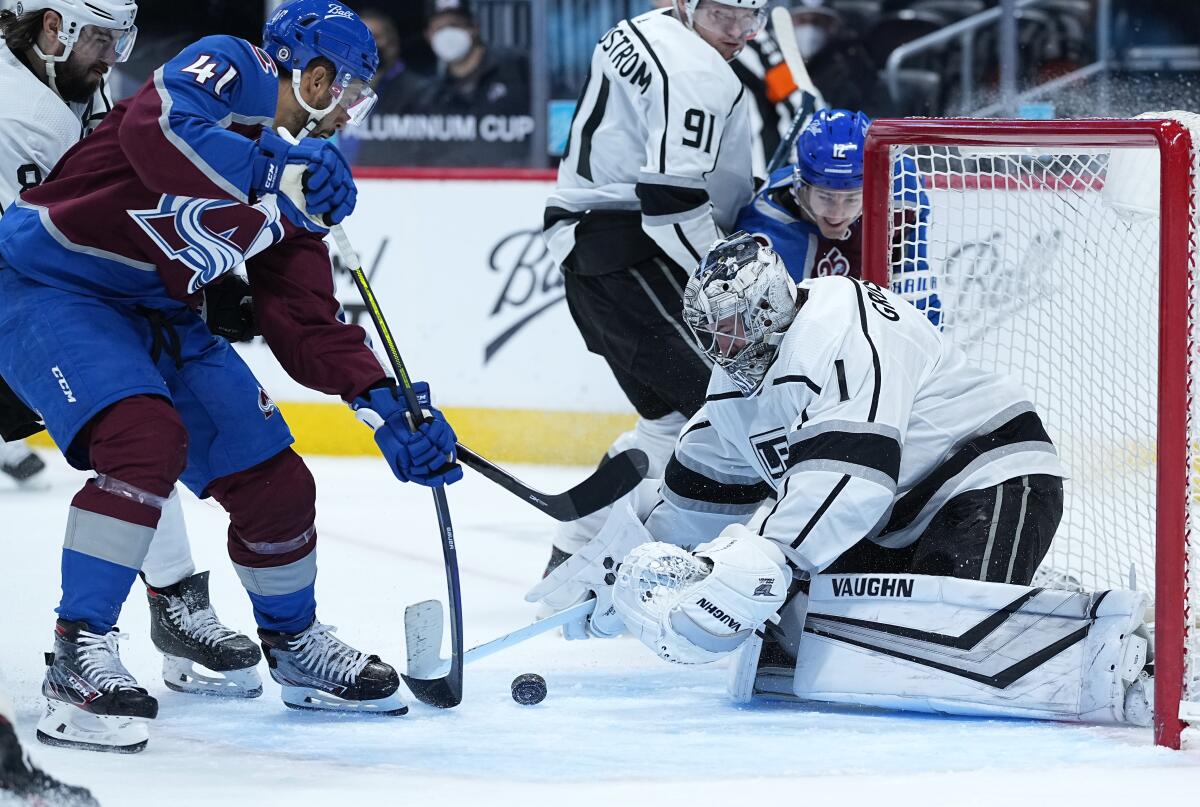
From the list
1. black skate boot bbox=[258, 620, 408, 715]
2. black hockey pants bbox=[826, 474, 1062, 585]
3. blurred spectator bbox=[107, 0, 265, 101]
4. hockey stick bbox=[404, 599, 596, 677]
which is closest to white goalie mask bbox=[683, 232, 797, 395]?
black hockey pants bbox=[826, 474, 1062, 585]

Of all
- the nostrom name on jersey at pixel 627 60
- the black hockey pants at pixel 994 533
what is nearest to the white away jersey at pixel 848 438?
the black hockey pants at pixel 994 533

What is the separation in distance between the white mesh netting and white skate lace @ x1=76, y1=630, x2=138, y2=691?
1.52 m

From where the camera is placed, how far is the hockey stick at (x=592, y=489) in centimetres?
280

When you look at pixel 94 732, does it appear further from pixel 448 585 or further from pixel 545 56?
pixel 545 56

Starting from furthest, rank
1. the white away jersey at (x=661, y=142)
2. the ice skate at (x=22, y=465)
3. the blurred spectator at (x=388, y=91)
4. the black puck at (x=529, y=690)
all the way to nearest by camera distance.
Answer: the blurred spectator at (x=388, y=91) < the ice skate at (x=22, y=465) < the white away jersey at (x=661, y=142) < the black puck at (x=529, y=690)

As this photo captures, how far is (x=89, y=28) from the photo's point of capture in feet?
8.84

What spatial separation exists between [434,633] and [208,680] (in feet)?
1.36

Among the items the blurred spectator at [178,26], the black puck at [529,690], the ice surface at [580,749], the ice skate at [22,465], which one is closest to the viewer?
the ice surface at [580,749]

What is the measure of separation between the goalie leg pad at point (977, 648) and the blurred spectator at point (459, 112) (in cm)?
485

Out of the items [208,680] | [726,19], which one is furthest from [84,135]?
[726,19]

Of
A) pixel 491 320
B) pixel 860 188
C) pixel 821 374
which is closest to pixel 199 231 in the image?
pixel 821 374

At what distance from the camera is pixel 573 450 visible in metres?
5.32

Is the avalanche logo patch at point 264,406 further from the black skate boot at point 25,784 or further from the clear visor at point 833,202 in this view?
the clear visor at point 833,202

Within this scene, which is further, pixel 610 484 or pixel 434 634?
pixel 610 484
